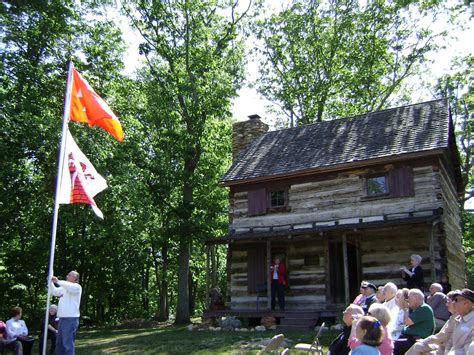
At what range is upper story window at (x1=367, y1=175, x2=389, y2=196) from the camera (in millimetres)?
18156

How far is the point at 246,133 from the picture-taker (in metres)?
25.1

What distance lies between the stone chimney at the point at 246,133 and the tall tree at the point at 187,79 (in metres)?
1.80

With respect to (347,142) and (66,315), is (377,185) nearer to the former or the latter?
(347,142)

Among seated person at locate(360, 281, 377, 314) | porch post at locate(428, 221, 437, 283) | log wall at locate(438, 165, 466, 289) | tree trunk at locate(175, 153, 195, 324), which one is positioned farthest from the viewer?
tree trunk at locate(175, 153, 195, 324)

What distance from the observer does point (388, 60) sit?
3184cm

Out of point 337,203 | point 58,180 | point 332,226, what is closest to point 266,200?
point 337,203

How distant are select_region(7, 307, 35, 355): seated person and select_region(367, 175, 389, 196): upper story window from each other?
12.0 metres

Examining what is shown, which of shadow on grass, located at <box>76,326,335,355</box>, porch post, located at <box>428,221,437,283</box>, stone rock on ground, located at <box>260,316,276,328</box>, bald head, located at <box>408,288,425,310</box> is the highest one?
porch post, located at <box>428,221,437,283</box>

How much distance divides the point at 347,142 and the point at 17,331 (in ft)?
45.2

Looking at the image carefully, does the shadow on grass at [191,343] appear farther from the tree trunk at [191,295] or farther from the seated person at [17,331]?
the tree trunk at [191,295]

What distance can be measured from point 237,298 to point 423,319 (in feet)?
44.0

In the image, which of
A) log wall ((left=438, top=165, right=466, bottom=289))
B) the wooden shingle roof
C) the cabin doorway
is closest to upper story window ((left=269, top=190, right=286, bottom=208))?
the wooden shingle roof

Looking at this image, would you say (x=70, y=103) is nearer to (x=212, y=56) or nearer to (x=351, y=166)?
(x=351, y=166)

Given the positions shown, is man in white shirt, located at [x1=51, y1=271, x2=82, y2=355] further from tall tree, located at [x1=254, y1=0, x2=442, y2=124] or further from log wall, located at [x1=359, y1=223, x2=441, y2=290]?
tall tree, located at [x1=254, y1=0, x2=442, y2=124]
